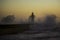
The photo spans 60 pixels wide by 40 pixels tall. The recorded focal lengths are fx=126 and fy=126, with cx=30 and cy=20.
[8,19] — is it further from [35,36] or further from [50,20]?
[50,20]

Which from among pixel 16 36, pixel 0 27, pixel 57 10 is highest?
pixel 57 10

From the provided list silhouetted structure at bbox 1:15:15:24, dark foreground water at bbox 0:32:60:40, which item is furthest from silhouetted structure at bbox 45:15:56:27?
silhouetted structure at bbox 1:15:15:24

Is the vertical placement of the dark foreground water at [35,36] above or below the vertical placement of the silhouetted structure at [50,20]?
below

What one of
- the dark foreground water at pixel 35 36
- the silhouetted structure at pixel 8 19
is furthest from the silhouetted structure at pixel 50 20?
the silhouetted structure at pixel 8 19

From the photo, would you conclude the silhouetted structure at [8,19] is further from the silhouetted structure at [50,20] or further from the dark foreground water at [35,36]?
the silhouetted structure at [50,20]

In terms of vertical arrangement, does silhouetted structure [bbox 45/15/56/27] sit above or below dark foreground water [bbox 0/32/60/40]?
above

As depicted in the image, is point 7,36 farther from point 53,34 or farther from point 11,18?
point 53,34

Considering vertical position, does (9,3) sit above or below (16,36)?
above

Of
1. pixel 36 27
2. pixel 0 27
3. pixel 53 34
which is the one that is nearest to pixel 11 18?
pixel 0 27

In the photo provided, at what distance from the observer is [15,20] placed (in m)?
1.48

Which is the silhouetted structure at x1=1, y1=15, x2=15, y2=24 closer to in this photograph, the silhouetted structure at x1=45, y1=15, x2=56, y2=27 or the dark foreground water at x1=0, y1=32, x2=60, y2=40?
the dark foreground water at x1=0, y1=32, x2=60, y2=40

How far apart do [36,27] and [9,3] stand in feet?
1.40

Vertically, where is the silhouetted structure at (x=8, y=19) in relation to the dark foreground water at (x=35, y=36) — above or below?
above

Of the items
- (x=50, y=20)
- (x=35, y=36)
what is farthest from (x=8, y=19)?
(x=50, y=20)
